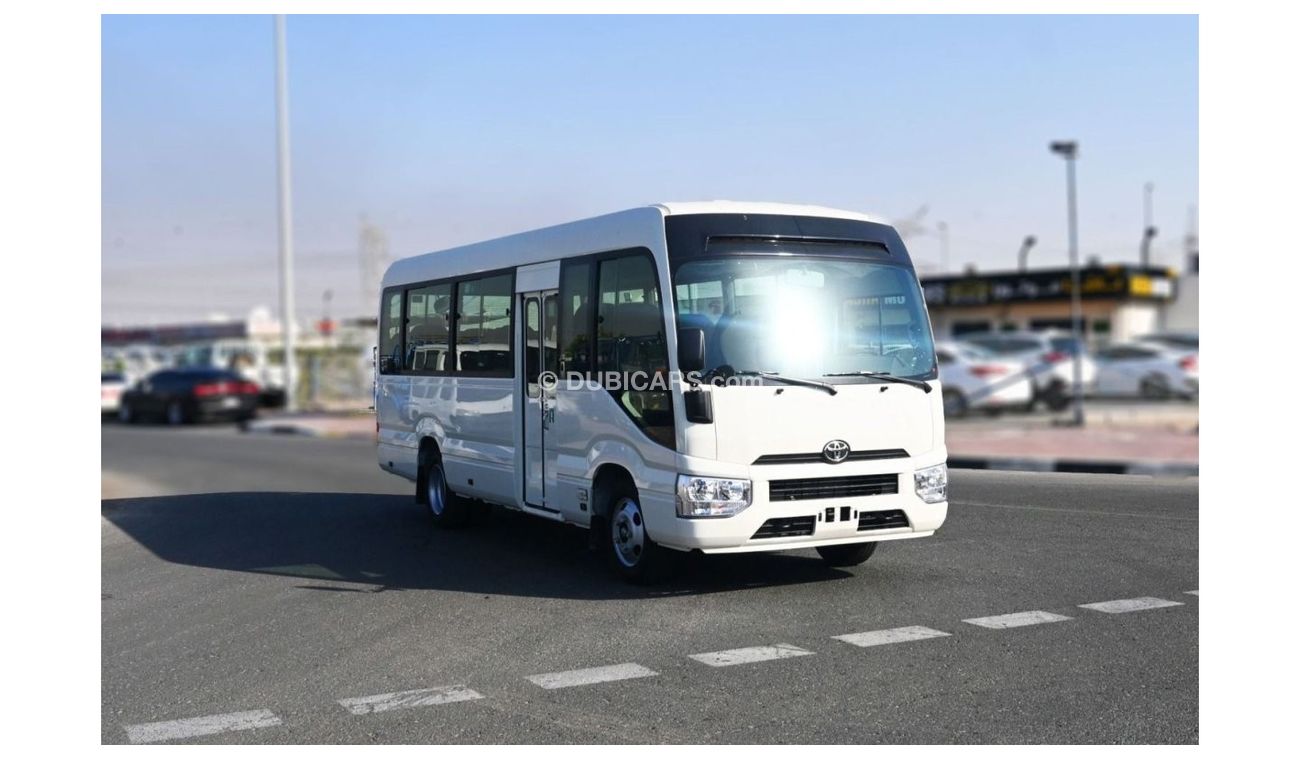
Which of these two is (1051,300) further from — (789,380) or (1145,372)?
(789,380)

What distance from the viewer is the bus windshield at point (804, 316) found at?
901 centimetres

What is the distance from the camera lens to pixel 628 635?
26.1ft

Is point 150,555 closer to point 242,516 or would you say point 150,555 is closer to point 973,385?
point 242,516

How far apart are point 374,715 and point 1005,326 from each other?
59.4 m

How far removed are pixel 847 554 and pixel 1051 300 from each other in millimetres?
53671

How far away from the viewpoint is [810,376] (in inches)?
357

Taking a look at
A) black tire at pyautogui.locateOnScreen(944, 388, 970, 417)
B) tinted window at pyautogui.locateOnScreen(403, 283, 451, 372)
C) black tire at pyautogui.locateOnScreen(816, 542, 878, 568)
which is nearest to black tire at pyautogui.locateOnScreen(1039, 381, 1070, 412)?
black tire at pyautogui.locateOnScreen(944, 388, 970, 417)

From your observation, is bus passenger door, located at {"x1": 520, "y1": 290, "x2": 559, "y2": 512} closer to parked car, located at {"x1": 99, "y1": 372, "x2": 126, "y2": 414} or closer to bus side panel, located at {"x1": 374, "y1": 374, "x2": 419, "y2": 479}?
bus side panel, located at {"x1": 374, "y1": 374, "x2": 419, "y2": 479}

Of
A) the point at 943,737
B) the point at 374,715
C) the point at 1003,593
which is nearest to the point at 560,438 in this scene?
the point at 1003,593

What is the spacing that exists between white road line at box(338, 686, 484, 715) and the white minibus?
243 centimetres

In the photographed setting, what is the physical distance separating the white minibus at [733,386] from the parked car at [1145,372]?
24.0 m

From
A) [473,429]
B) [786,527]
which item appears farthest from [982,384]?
[786,527]

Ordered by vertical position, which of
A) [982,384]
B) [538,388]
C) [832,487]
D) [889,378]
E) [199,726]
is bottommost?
[199,726]

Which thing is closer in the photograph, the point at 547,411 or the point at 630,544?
the point at 630,544
